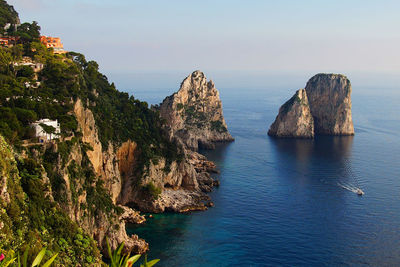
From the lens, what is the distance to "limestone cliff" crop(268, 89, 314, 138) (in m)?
143

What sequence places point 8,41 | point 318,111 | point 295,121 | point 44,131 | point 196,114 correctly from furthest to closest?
point 318,111, point 295,121, point 196,114, point 8,41, point 44,131

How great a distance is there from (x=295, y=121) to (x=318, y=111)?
17711mm

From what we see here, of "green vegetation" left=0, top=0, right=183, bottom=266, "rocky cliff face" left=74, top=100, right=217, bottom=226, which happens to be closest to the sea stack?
"rocky cliff face" left=74, top=100, right=217, bottom=226

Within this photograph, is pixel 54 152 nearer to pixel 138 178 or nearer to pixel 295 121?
pixel 138 178

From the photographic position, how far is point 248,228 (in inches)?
2479

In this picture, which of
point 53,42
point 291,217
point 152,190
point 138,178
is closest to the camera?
point 291,217

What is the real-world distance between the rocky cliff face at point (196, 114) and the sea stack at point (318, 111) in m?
21.8

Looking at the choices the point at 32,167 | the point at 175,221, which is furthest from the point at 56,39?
the point at 32,167

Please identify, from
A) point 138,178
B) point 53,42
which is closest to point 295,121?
point 138,178

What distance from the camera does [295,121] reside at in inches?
5635

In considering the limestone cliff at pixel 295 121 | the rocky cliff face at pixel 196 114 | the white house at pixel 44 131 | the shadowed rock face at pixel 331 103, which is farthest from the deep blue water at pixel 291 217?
the shadowed rock face at pixel 331 103

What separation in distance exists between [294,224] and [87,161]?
3080cm

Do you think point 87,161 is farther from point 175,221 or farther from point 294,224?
point 294,224

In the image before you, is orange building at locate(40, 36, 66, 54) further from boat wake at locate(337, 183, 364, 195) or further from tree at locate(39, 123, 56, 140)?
boat wake at locate(337, 183, 364, 195)
